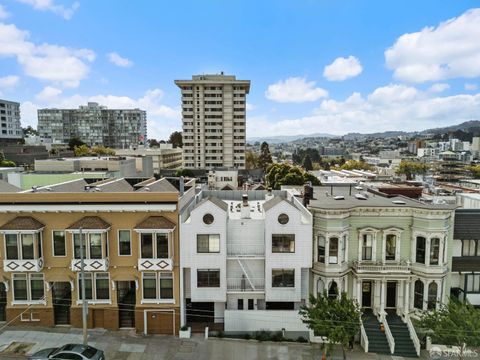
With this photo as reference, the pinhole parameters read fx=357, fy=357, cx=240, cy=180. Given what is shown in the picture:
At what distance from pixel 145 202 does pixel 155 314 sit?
812 cm

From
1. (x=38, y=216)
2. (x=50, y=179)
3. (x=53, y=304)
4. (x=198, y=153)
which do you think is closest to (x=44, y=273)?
(x=53, y=304)

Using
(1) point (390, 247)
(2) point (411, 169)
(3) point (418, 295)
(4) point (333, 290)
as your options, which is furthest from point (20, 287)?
(2) point (411, 169)

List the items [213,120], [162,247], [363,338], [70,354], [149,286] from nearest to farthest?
[70,354] < [363,338] < [162,247] < [149,286] < [213,120]

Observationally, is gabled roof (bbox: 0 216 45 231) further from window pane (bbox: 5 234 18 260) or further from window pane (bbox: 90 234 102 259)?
window pane (bbox: 90 234 102 259)

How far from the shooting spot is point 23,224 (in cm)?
2494

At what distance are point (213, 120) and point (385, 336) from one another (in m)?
108

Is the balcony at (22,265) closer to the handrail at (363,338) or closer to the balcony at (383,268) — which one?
the handrail at (363,338)

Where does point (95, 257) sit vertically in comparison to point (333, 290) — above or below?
above

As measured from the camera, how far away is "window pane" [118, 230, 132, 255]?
25766 mm

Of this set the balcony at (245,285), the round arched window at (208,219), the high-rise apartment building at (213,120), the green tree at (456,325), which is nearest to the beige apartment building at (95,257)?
the round arched window at (208,219)

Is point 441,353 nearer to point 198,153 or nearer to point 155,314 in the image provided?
point 155,314

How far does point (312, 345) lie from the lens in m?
25.0

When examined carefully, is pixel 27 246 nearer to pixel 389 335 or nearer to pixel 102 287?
pixel 102 287

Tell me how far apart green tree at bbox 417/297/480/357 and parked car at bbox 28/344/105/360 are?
20.2m
